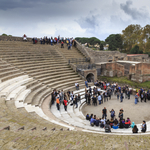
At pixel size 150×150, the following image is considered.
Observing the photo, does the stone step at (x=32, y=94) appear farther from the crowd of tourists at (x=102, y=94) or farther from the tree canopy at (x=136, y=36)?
the tree canopy at (x=136, y=36)

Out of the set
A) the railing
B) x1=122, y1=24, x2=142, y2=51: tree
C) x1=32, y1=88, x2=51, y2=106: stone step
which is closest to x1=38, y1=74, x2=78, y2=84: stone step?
x1=32, y1=88, x2=51, y2=106: stone step

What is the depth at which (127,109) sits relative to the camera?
1162 centimetres

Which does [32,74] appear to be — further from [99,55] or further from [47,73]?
[99,55]

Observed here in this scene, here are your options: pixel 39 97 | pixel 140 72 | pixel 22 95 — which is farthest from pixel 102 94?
pixel 140 72

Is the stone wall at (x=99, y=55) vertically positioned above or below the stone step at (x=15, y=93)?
above

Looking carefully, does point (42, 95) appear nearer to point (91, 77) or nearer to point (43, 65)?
point (43, 65)

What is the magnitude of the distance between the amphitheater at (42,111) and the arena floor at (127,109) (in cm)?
125

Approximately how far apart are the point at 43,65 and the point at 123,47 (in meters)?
45.3

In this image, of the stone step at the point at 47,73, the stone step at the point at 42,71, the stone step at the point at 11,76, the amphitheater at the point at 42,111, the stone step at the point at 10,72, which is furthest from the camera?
the stone step at the point at 42,71

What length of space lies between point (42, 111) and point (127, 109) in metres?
7.18

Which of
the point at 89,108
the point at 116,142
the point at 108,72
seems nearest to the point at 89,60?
the point at 108,72

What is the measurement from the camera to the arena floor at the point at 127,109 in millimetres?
10375

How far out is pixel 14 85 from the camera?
10734 millimetres

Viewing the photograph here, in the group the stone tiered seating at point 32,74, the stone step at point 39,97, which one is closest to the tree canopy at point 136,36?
the stone tiered seating at point 32,74
